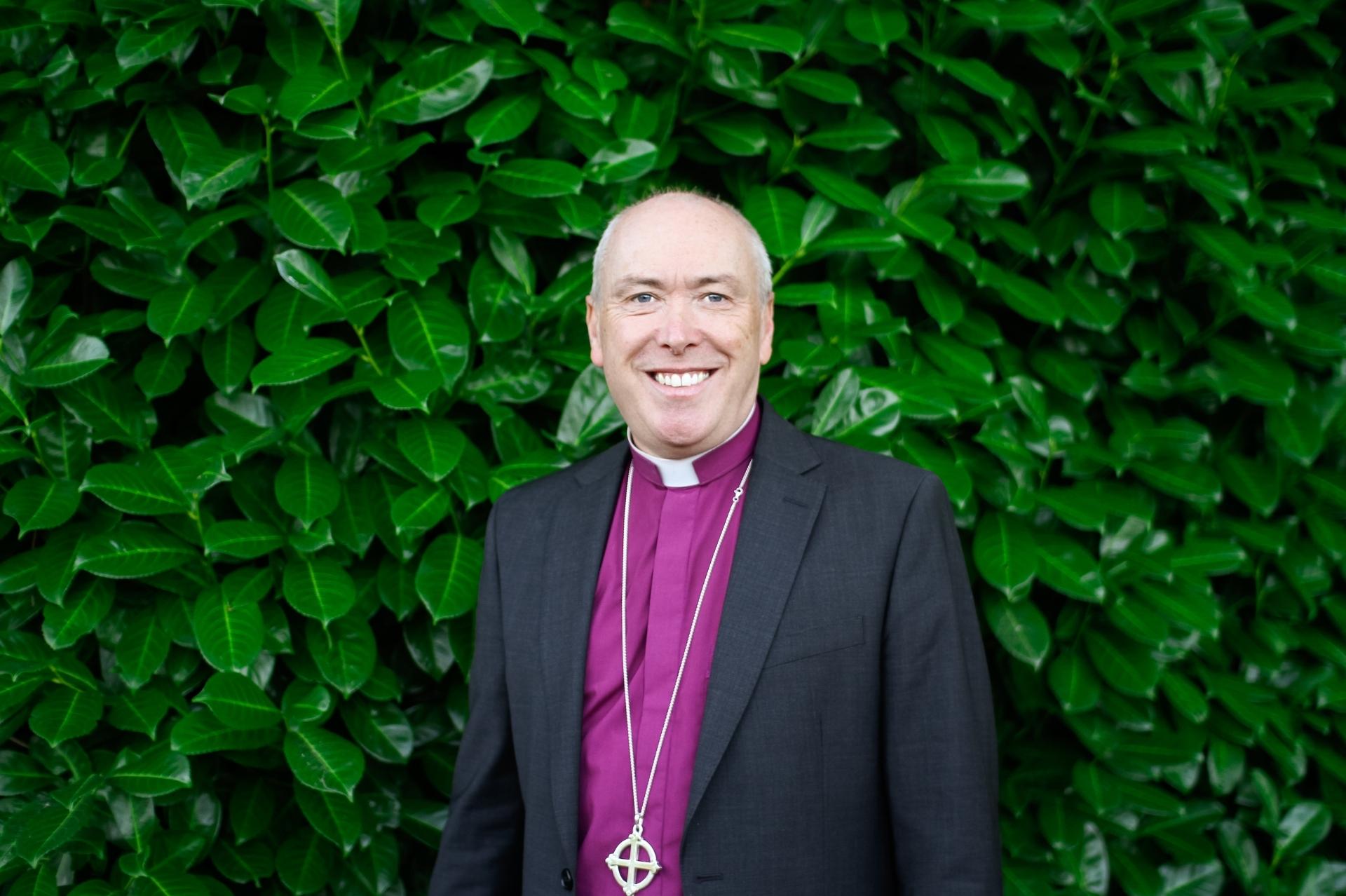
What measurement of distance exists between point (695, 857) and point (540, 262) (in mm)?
1232

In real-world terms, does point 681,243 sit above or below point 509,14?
below

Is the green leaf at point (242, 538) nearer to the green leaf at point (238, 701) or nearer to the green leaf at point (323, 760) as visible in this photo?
the green leaf at point (238, 701)

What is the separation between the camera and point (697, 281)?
1.71m

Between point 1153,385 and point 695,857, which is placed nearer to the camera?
point 695,857

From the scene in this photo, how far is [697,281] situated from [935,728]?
731 millimetres

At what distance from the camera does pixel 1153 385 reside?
240 centimetres

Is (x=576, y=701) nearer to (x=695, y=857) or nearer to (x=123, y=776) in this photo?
(x=695, y=857)

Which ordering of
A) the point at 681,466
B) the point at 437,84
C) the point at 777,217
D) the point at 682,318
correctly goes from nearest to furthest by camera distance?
1. the point at 682,318
2. the point at 681,466
3. the point at 437,84
4. the point at 777,217

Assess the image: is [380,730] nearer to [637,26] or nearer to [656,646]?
[656,646]

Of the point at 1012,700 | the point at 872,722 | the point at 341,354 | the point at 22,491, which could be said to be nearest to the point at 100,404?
the point at 22,491

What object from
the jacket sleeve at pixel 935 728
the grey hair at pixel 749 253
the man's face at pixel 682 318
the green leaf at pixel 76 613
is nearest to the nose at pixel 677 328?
the man's face at pixel 682 318

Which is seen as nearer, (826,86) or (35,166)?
(35,166)

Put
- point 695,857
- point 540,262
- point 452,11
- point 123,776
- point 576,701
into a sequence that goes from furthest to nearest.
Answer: point 540,262 → point 452,11 → point 123,776 → point 576,701 → point 695,857

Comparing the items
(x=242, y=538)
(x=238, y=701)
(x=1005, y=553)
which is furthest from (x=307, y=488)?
(x=1005, y=553)
